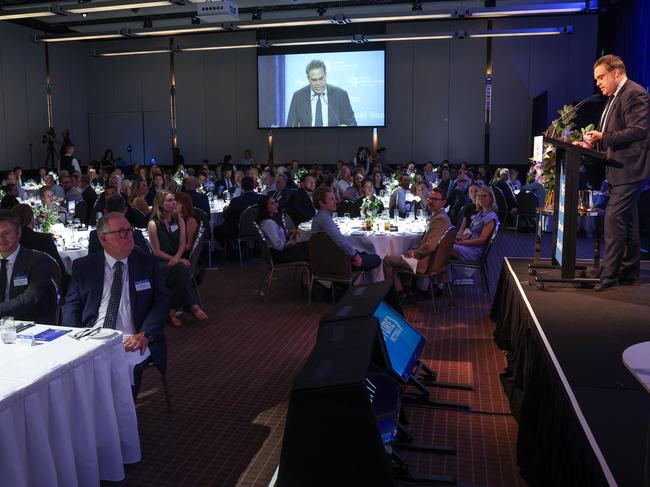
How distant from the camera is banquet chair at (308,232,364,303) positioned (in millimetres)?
6359

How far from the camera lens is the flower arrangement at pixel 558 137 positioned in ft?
15.5

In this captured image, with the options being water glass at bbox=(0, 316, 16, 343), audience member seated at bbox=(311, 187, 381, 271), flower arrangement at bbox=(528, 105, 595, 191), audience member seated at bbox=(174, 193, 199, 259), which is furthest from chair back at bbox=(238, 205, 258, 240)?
water glass at bbox=(0, 316, 16, 343)

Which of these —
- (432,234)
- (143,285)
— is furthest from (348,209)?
(143,285)

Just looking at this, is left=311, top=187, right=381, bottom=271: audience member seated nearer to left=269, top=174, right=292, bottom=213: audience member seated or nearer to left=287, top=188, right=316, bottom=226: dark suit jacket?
left=287, top=188, right=316, bottom=226: dark suit jacket

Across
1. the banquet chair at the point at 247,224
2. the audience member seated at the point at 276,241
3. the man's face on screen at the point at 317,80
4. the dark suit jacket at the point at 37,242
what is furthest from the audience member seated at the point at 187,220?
the man's face on screen at the point at 317,80

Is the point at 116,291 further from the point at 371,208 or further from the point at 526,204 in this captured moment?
the point at 526,204

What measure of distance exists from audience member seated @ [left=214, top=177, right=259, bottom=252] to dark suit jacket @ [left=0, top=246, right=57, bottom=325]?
5.52 m

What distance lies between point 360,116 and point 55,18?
8810mm

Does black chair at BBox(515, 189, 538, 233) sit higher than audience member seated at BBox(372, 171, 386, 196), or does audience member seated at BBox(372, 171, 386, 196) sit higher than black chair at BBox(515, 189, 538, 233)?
audience member seated at BBox(372, 171, 386, 196)

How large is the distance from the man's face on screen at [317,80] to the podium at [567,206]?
47.6 ft

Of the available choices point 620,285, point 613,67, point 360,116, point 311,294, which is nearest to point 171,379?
point 311,294

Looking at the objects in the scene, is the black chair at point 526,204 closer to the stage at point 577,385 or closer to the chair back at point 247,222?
the chair back at point 247,222

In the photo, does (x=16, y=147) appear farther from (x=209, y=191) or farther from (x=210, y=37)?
(x=209, y=191)

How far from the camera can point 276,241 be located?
6973 mm
